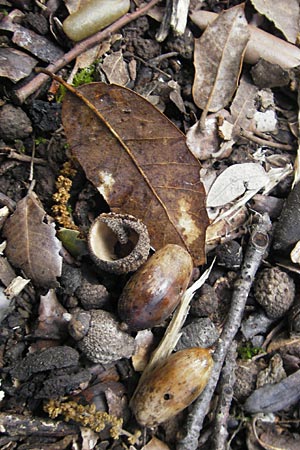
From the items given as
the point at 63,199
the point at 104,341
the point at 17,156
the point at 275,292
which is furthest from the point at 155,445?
the point at 17,156

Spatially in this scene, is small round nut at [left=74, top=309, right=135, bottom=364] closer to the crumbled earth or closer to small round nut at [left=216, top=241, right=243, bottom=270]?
the crumbled earth

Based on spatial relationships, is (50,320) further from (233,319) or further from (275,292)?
(275,292)

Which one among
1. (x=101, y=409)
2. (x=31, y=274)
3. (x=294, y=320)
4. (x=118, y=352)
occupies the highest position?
(x=31, y=274)

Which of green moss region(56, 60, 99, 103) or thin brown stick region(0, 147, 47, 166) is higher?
green moss region(56, 60, 99, 103)

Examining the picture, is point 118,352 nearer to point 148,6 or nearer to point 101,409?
point 101,409

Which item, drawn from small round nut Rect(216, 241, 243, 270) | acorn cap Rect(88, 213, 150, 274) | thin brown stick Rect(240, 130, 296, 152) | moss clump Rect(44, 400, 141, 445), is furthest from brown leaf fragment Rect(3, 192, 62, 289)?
thin brown stick Rect(240, 130, 296, 152)

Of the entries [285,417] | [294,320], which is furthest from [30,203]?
[285,417]

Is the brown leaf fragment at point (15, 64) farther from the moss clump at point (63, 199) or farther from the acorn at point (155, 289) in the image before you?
the acorn at point (155, 289)
